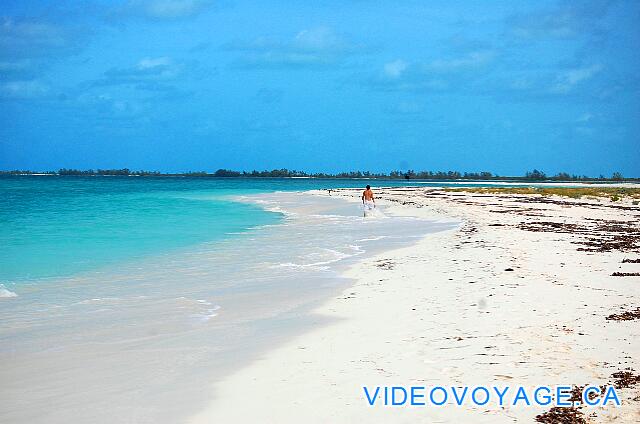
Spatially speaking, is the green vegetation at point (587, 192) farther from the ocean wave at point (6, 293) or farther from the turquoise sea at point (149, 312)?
the ocean wave at point (6, 293)

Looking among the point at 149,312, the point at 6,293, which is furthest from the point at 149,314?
the point at 6,293

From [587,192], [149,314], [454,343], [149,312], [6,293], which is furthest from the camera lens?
[587,192]

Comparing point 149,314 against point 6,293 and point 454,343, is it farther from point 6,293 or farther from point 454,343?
point 454,343

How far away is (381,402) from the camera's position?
525 centimetres

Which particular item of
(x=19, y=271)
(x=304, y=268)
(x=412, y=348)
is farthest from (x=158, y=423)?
(x=19, y=271)

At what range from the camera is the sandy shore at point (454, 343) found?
16.7 ft

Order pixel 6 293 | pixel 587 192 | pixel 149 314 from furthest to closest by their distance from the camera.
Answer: pixel 587 192, pixel 6 293, pixel 149 314

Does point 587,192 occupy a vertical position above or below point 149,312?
above

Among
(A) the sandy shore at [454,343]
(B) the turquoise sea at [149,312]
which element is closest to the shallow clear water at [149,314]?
(B) the turquoise sea at [149,312]

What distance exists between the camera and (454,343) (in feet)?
22.6

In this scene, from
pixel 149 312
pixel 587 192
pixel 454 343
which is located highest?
pixel 587 192

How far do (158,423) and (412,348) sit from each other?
3214 millimetres

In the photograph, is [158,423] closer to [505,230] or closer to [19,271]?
[19,271]

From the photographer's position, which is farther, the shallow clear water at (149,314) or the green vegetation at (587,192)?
the green vegetation at (587,192)
